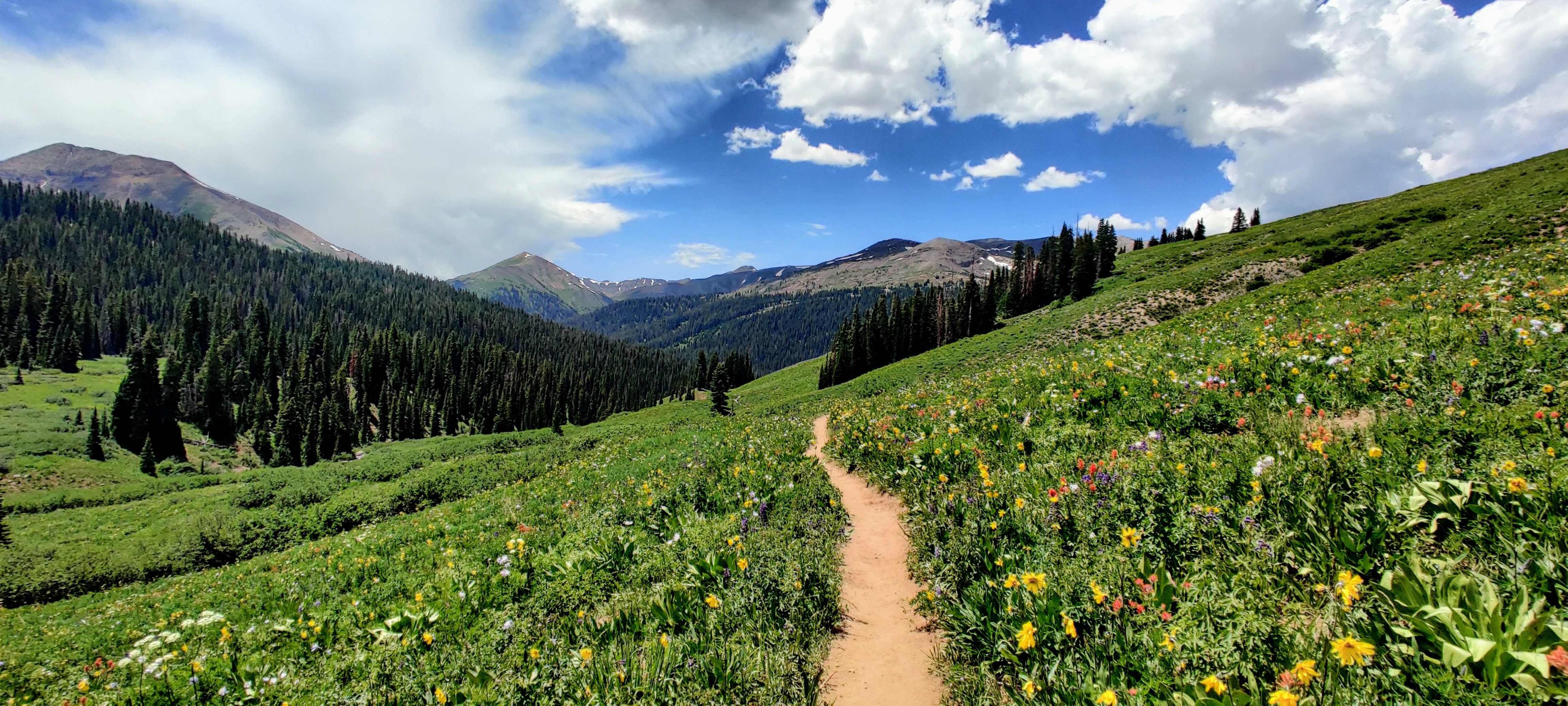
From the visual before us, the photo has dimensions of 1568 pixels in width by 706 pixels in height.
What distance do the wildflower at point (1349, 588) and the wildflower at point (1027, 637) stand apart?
207 cm

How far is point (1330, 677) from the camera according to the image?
10.4 ft

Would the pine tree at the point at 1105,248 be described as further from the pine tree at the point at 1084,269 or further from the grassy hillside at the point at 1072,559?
the grassy hillside at the point at 1072,559

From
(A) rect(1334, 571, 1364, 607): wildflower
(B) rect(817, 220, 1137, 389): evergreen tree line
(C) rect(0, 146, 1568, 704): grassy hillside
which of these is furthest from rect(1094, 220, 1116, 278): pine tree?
(A) rect(1334, 571, 1364, 607): wildflower

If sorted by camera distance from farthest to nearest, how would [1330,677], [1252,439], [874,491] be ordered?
[874,491]
[1252,439]
[1330,677]

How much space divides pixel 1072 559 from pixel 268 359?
15210cm

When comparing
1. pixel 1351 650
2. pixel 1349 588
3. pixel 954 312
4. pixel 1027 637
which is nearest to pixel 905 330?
pixel 954 312

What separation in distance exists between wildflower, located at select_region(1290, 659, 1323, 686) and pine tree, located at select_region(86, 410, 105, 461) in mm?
101265

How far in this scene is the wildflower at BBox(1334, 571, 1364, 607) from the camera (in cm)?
359

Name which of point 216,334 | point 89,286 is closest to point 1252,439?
point 216,334

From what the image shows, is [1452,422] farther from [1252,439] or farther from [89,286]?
[89,286]

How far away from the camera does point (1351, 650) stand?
3002mm

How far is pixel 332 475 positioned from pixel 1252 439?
5484cm

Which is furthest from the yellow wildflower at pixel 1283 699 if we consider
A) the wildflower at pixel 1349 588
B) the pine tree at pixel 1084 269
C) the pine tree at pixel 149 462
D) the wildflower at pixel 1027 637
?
the pine tree at pixel 149 462

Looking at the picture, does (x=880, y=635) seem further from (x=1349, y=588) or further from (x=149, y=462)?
(x=149, y=462)
